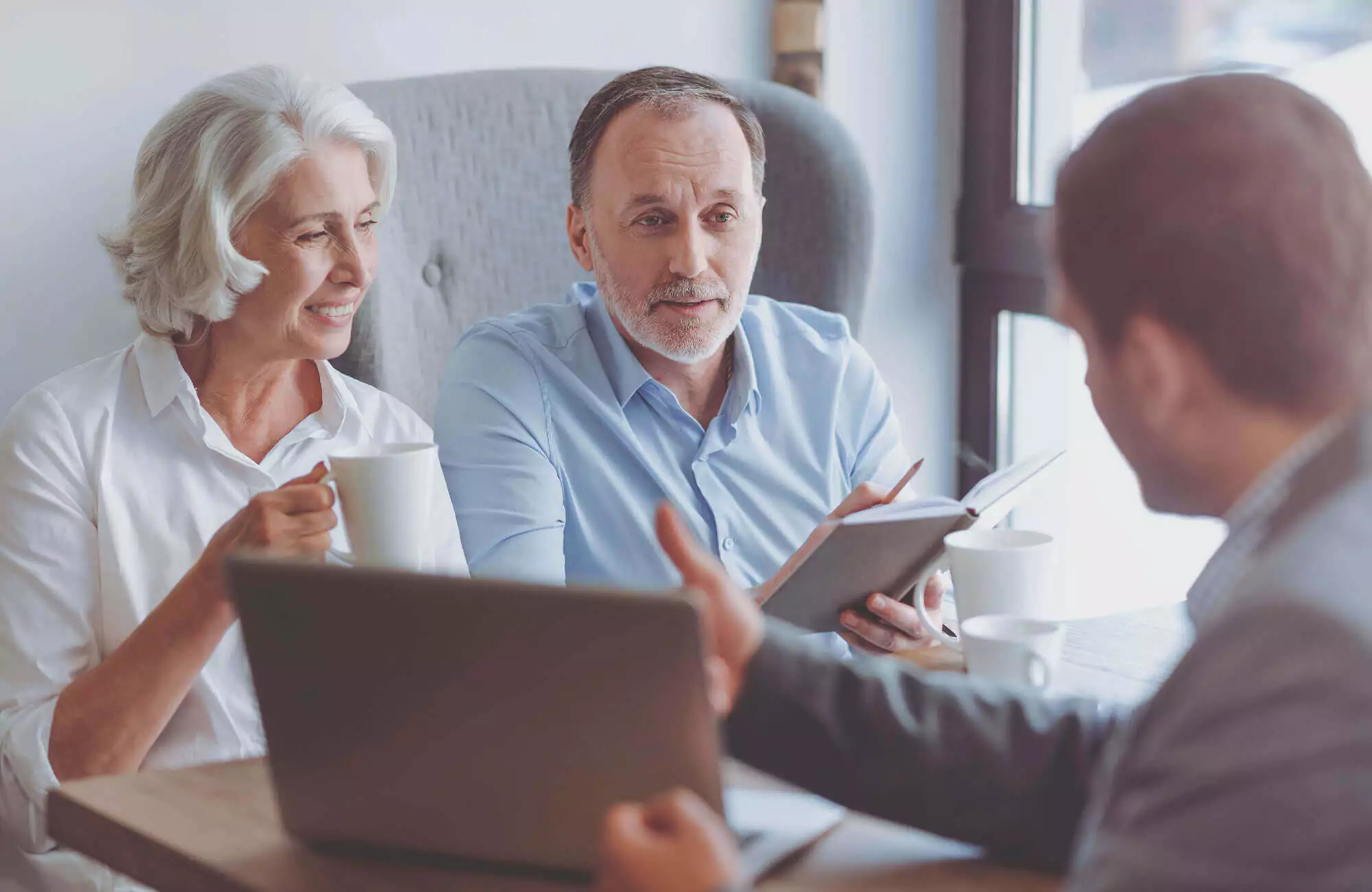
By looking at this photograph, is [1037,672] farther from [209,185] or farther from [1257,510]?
A: [209,185]

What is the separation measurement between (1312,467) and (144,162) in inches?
51.6

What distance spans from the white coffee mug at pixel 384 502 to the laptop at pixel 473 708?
0.28m

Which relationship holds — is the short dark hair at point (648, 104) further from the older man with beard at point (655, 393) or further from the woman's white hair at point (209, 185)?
the woman's white hair at point (209, 185)

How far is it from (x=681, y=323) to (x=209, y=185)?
61 cm

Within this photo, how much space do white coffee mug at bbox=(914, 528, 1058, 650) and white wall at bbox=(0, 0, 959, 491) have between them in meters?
1.27

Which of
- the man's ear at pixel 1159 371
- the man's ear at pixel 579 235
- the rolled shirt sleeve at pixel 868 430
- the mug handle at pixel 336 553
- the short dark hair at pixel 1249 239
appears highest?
the short dark hair at pixel 1249 239

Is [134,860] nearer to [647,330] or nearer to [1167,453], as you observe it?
[1167,453]

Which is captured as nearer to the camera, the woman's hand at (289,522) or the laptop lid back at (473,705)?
the laptop lid back at (473,705)

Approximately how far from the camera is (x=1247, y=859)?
0.60m

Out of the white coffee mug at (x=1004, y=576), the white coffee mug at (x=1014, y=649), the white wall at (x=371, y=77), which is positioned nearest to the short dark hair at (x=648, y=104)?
the white wall at (x=371, y=77)

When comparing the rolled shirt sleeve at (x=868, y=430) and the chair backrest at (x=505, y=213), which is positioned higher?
the chair backrest at (x=505, y=213)

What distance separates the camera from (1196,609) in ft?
2.84

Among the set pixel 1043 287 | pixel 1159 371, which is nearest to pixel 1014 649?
pixel 1159 371

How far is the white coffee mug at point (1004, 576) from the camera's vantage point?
1.31 m
